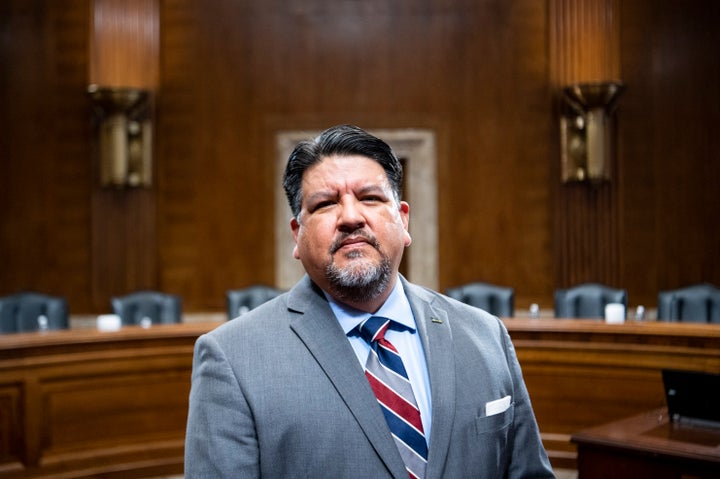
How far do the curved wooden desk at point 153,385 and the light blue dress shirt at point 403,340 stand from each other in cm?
336

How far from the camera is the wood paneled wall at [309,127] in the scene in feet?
23.8

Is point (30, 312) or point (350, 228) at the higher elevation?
point (350, 228)

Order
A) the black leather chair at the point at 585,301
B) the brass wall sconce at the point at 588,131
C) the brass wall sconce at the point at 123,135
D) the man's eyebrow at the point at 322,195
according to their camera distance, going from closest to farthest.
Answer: the man's eyebrow at the point at 322,195 < the black leather chair at the point at 585,301 < the brass wall sconce at the point at 588,131 < the brass wall sconce at the point at 123,135

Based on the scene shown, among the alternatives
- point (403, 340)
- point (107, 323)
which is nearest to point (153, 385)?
point (107, 323)

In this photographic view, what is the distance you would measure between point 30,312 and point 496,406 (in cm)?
472

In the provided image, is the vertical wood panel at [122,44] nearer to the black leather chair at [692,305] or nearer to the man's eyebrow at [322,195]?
the black leather chair at [692,305]

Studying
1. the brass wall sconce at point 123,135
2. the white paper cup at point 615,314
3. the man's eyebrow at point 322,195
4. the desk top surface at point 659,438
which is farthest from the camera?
the brass wall sconce at point 123,135

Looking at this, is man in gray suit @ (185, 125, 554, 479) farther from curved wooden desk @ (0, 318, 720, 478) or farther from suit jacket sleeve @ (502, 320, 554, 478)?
curved wooden desk @ (0, 318, 720, 478)

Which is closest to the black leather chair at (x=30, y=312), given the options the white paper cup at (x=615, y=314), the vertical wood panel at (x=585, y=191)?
the white paper cup at (x=615, y=314)

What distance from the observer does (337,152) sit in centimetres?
151

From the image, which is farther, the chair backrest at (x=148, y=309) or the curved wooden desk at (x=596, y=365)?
the chair backrest at (x=148, y=309)

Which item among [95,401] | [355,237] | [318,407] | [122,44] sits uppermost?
[122,44]

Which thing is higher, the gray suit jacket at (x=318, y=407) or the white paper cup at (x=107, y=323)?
the gray suit jacket at (x=318, y=407)

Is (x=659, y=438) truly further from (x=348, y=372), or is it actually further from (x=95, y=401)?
(x=95, y=401)
